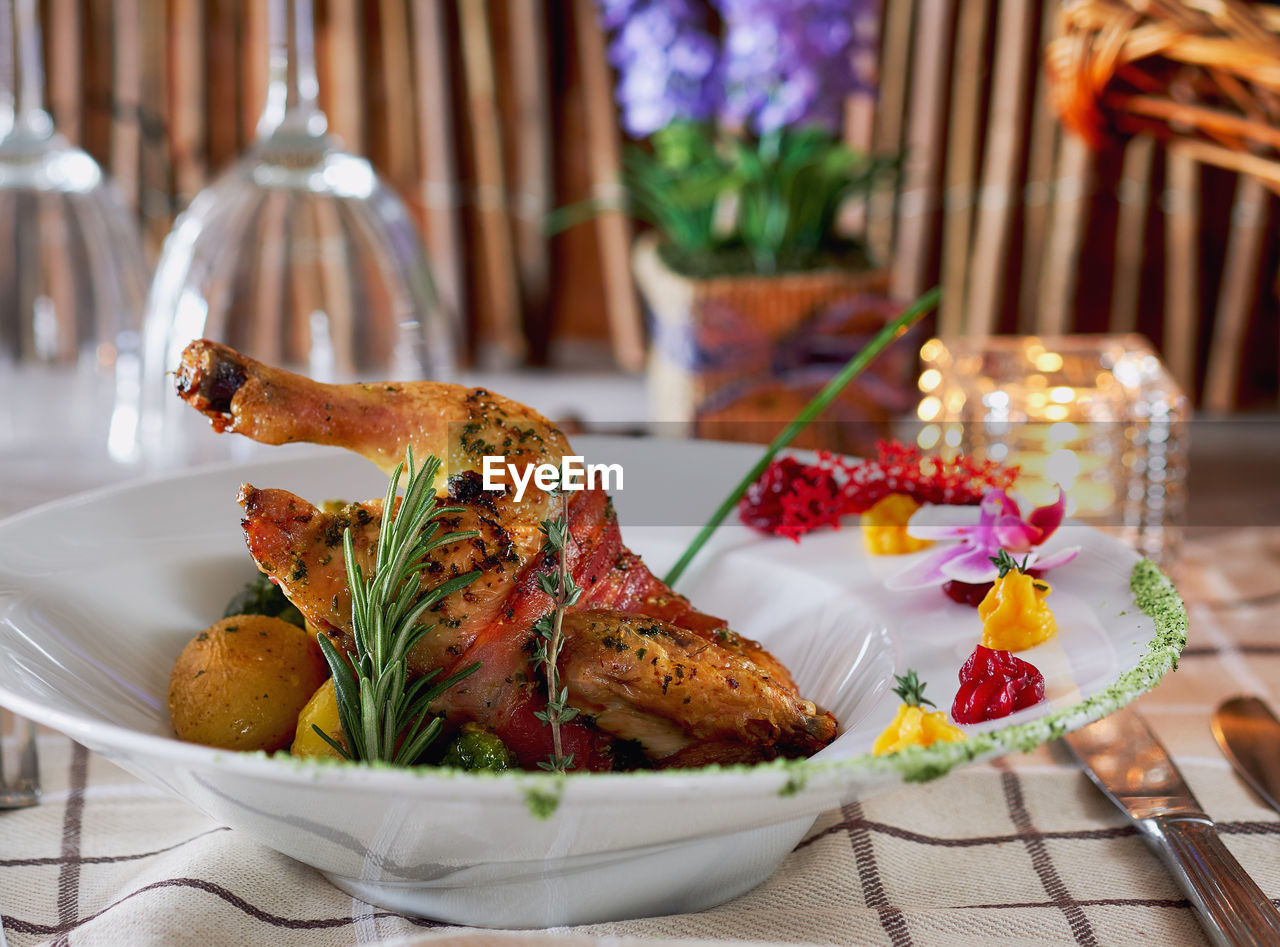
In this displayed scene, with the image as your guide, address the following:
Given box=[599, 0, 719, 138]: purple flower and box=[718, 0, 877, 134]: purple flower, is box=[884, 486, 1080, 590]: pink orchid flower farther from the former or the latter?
box=[599, 0, 719, 138]: purple flower

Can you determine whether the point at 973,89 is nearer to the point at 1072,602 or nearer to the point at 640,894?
the point at 1072,602

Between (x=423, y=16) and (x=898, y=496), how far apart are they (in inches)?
54.8

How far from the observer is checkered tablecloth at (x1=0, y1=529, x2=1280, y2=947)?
0.56 metres

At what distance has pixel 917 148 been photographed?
1.89 metres

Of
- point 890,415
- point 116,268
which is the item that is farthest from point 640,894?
point 116,268

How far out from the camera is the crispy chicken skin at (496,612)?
57 centimetres

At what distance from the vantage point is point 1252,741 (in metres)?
0.78

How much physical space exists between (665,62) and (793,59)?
18 cm

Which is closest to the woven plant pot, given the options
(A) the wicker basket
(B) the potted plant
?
(B) the potted plant

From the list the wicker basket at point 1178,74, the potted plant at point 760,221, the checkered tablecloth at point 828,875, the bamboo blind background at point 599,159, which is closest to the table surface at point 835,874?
the checkered tablecloth at point 828,875

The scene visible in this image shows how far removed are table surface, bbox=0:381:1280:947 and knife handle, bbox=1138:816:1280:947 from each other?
0.01 meters

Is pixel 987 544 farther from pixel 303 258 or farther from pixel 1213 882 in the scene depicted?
pixel 303 258

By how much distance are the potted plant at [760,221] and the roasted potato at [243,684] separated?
2.72ft

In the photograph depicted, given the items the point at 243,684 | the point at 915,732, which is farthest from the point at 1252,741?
the point at 243,684
